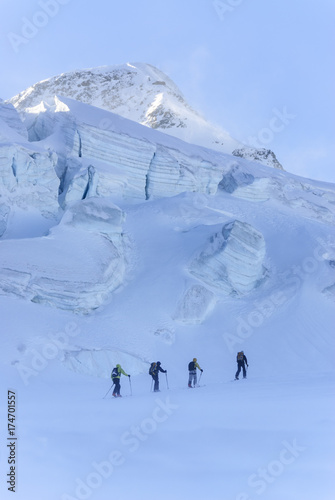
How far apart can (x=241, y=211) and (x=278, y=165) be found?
745 inches

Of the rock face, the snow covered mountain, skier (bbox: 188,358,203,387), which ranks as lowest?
skier (bbox: 188,358,203,387)

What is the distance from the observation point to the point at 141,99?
5344cm

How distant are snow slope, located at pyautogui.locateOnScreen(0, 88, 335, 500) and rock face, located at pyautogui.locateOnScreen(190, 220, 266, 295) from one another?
→ 0.06 meters

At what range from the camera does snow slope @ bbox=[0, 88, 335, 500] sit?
19.0ft

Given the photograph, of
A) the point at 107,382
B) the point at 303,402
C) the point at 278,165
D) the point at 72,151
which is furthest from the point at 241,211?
the point at 303,402

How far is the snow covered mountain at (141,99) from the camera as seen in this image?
4575 centimetres

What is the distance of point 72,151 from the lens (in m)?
27.6

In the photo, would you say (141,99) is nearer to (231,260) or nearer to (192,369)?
(231,260)

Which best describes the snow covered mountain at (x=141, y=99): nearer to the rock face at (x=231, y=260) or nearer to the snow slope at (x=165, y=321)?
the snow slope at (x=165, y=321)

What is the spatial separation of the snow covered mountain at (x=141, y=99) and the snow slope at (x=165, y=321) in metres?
10.8

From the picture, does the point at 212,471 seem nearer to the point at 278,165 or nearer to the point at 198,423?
the point at 198,423

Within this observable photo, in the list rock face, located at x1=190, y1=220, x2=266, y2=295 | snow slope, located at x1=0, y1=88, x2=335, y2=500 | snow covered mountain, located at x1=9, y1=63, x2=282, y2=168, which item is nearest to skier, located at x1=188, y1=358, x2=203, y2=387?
snow slope, located at x1=0, y1=88, x2=335, y2=500

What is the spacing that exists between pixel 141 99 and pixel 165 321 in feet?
124

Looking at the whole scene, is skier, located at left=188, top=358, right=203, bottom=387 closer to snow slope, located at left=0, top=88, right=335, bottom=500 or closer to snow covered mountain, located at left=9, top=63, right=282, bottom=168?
snow slope, located at left=0, top=88, right=335, bottom=500
